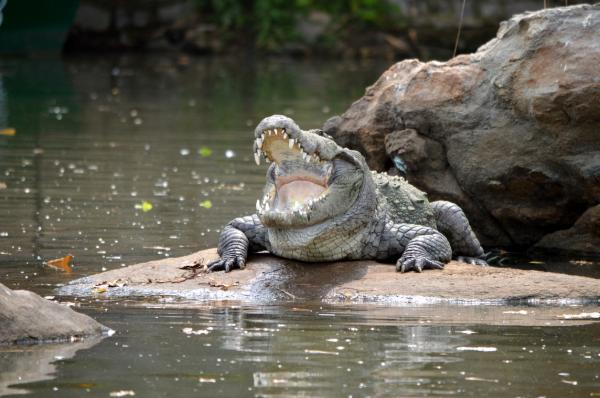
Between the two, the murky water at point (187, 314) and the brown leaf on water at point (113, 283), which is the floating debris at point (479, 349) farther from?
the brown leaf on water at point (113, 283)

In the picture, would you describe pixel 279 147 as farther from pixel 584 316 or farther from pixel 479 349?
pixel 479 349

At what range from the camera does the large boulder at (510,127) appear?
11.0 metres

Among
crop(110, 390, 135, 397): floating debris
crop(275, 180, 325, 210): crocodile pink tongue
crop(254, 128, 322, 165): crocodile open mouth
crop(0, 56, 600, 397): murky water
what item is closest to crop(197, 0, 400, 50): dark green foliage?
crop(0, 56, 600, 397): murky water

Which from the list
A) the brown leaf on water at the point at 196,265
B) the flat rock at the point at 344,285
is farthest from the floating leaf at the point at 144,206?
the flat rock at the point at 344,285

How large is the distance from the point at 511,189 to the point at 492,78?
100cm

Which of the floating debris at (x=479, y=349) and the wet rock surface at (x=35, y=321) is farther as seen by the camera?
the floating debris at (x=479, y=349)

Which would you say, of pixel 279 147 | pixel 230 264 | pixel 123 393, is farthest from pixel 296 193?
pixel 123 393

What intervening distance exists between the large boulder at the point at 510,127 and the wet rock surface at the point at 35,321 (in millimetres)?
5061

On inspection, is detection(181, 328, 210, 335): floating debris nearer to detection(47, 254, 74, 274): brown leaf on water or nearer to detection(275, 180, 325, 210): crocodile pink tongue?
detection(275, 180, 325, 210): crocodile pink tongue

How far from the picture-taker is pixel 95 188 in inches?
572

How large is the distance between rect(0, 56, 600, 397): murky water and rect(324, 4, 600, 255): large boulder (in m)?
2.13

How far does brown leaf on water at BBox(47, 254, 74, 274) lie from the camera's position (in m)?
9.98

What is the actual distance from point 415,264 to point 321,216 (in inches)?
30.0

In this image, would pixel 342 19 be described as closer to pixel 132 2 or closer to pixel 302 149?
pixel 132 2
